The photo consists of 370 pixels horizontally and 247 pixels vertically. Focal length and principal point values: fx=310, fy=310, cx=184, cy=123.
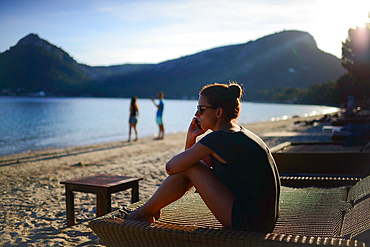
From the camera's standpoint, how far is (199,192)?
1.76m

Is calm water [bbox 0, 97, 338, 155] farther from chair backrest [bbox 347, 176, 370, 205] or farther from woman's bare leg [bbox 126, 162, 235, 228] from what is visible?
woman's bare leg [bbox 126, 162, 235, 228]

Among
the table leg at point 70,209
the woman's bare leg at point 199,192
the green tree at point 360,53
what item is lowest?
the table leg at point 70,209

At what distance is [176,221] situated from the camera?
2.03 meters

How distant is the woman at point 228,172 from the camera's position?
160 cm

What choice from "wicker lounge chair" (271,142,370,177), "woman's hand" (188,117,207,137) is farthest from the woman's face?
"wicker lounge chair" (271,142,370,177)

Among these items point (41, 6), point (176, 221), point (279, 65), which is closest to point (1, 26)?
point (41, 6)

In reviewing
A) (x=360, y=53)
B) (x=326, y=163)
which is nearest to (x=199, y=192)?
(x=326, y=163)

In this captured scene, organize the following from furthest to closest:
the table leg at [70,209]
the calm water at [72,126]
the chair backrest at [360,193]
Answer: the calm water at [72,126], the table leg at [70,209], the chair backrest at [360,193]

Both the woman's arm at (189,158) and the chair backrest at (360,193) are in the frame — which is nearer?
the woman's arm at (189,158)

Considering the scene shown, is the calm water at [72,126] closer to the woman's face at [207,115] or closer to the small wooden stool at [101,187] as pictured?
the small wooden stool at [101,187]

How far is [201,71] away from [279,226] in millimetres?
138184

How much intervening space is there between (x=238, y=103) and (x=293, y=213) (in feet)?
3.11

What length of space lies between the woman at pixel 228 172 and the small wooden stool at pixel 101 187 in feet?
3.93

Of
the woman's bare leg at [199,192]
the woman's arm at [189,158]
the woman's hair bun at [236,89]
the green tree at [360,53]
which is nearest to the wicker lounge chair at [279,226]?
the woman's bare leg at [199,192]
